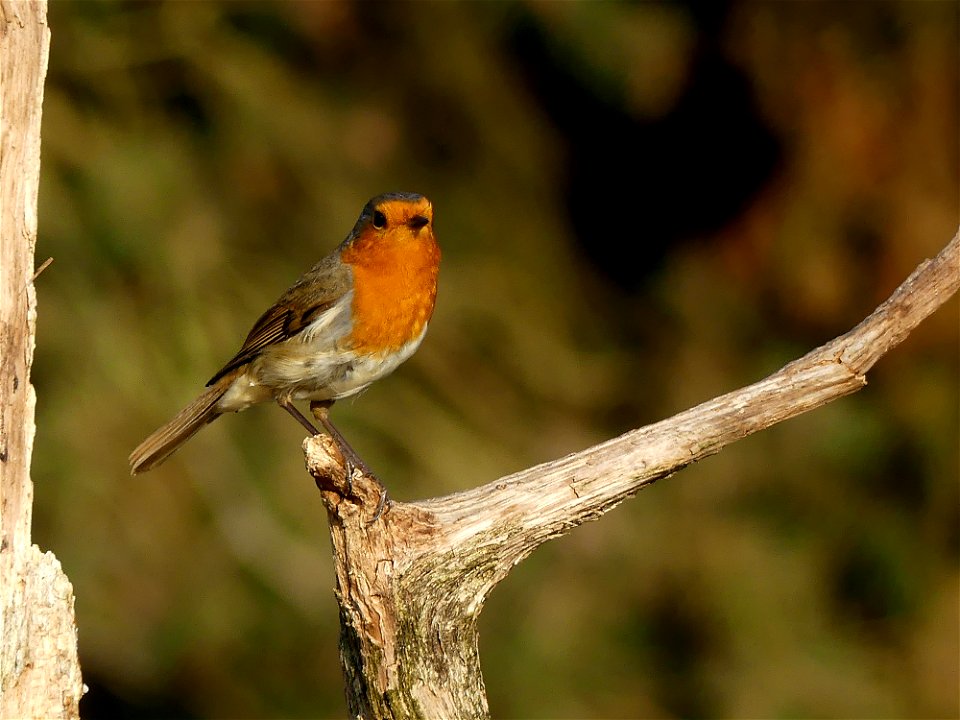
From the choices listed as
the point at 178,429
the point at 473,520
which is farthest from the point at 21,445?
the point at 178,429

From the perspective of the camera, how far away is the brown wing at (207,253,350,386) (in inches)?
189

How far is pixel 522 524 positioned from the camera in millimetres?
3676

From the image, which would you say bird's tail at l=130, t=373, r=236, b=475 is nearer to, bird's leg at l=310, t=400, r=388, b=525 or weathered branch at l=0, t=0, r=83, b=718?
bird's leg at l=310, t=400, r=388, b=525

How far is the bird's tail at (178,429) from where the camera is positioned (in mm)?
5055

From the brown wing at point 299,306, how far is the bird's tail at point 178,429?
7cm

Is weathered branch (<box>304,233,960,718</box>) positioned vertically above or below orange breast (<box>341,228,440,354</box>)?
below

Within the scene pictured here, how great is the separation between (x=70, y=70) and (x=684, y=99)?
447 cm

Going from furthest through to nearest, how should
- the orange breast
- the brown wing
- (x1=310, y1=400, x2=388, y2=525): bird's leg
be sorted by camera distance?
1. the brown wing
2. the orange breast
3. (x1=310, y1=400, x2=388, y2=525): bird's leg

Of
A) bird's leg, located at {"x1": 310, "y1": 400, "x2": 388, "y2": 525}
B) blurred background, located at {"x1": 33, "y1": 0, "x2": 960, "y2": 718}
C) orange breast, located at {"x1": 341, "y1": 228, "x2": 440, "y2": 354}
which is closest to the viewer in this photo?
bird's leg, located at {"x1": 310, "y1": 400, "x2": 388, "y2": 525}

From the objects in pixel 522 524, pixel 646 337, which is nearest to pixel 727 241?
pixel 646 337

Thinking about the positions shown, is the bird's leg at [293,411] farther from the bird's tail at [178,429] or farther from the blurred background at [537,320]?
the blurred background at [537,320]

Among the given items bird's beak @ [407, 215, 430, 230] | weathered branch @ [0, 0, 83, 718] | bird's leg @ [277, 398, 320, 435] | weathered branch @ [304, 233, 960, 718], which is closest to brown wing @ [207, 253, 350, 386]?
bird's leg @ [277, 398, 320, 435]

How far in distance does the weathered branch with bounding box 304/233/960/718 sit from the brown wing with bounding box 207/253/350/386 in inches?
47.7

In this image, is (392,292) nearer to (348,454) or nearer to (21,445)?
(348,454)
